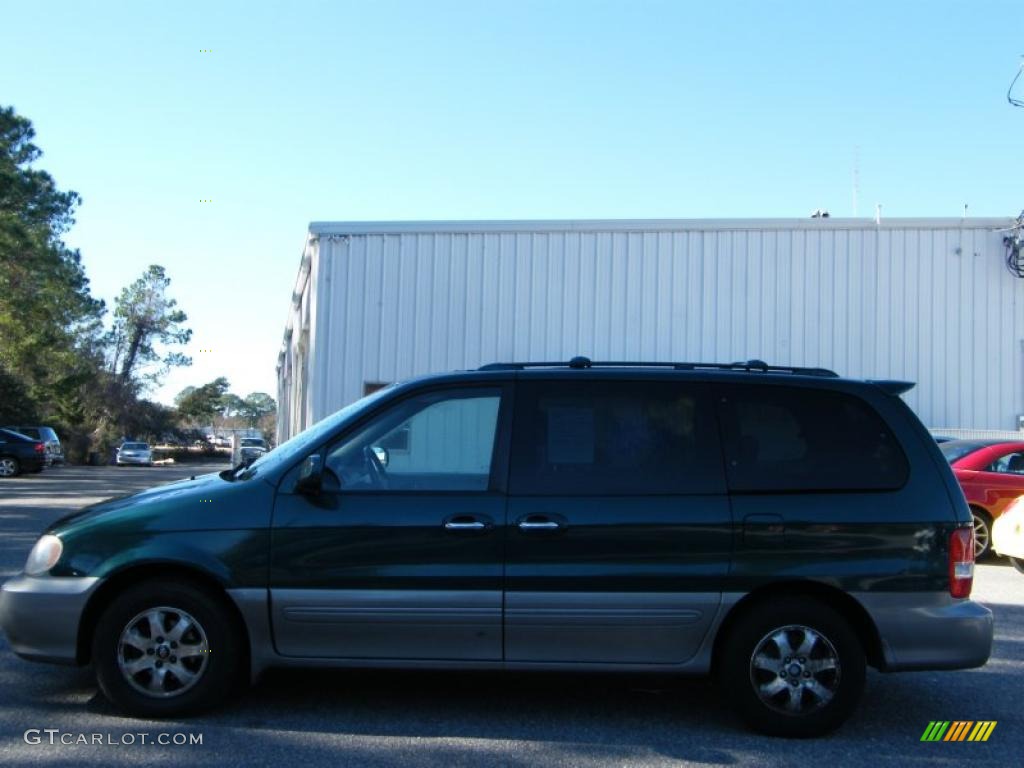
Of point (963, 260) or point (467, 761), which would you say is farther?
point (963, 260)

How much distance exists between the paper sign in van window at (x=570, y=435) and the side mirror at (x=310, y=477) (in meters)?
1.15

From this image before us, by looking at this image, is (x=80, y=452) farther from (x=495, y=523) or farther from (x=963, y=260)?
(x=495, y=523)

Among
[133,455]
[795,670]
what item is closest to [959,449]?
[795,670]

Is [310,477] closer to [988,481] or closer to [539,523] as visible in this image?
[539,523]

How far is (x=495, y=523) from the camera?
16.9 feet

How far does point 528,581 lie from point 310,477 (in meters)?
1.19

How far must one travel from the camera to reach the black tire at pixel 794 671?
5.12 m

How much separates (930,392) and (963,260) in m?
2.28

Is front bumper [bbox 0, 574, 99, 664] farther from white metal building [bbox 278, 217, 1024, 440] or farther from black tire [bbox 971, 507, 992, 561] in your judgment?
white metal building [bbox 278, 217, 1024, 440]

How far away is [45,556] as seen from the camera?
5.27 meters

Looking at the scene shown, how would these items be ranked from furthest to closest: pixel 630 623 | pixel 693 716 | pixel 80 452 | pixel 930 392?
pixel 80 452, pixel 930 392, pixel 693 716, pixel 630 623

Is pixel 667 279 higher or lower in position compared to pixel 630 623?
higher

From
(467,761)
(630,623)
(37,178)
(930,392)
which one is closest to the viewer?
(467,761)

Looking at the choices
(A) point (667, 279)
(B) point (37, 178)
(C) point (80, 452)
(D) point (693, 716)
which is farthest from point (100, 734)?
(C) point (80, 452)
